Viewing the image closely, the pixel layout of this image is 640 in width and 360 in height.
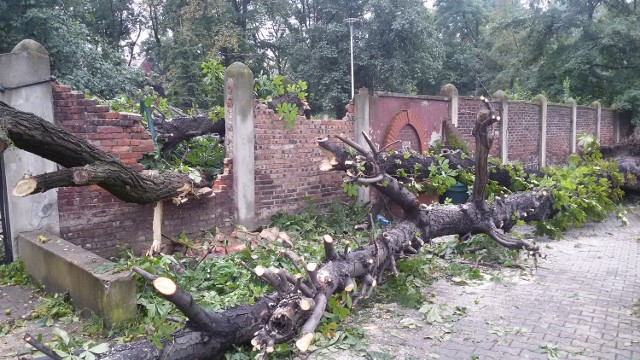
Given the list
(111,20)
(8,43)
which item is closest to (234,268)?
(8,43)

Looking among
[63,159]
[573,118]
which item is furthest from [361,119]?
[573,118]

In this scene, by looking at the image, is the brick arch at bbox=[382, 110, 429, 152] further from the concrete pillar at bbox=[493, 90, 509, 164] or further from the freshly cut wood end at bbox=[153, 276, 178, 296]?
the freshly cut wood end at bbox=[153, 276, 178, 296]

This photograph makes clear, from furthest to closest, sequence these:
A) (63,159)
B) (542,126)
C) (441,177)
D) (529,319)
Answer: (542,126) < (441,177) < (529,319) < (63,159)

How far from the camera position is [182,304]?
3033 millimetres

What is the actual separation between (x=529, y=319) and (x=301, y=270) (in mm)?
2205

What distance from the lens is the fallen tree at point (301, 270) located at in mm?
3207

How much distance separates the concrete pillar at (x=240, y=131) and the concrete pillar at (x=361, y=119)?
2.43 meters

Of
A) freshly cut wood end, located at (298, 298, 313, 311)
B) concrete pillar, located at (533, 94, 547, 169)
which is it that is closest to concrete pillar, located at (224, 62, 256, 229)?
freshly cut wood end, located at (298, 298, 313, 311)

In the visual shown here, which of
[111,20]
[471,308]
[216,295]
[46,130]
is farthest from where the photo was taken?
[111,20]

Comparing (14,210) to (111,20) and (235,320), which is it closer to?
(235,320)

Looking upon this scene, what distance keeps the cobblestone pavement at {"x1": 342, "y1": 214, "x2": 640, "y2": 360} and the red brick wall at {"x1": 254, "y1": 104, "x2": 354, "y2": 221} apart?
3.09 m

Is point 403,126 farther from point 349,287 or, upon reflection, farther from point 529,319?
point 349,287

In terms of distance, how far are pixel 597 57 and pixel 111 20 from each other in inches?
929

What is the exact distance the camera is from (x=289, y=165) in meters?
7.97
